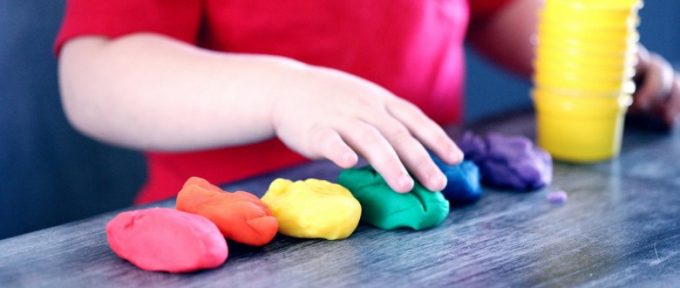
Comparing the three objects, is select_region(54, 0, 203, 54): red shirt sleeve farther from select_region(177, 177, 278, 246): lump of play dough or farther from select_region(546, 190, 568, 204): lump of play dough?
select_region(546, 190, 568, 204): lump of play dough

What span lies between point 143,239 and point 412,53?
0.48m

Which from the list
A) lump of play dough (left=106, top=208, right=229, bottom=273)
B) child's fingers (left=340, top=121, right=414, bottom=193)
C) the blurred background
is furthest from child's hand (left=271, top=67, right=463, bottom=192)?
the blurred background

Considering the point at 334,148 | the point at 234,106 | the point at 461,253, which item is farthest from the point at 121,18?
the point at 461,253

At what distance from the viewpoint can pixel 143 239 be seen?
501 millimetres

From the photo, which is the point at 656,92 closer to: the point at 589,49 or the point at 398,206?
the point at 589,49

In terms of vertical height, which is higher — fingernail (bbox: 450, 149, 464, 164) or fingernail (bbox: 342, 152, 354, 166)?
fingernail (bbox: 342, 152, 354, 166)

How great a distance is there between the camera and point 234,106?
2.21ft

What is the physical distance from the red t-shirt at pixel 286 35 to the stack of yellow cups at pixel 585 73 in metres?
0.17

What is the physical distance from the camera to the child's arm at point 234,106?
593mm

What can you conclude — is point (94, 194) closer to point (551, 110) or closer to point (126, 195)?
point (126, 195)

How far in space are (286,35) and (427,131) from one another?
27 cm

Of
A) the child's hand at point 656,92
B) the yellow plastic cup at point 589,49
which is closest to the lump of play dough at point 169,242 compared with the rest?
the yellow plastic cup at point 589,49

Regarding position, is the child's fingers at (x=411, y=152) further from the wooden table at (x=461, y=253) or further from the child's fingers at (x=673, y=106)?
the child's fingers at (x=673, y=106)

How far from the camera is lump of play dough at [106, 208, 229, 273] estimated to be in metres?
0.49
